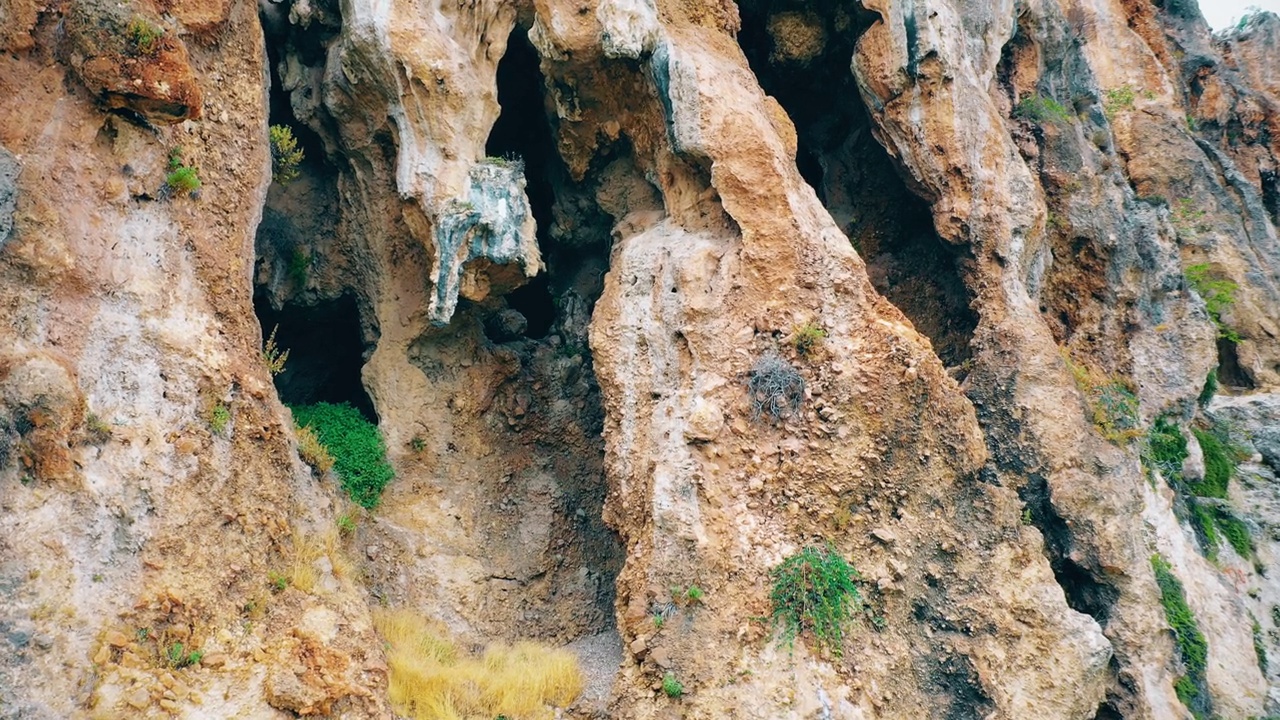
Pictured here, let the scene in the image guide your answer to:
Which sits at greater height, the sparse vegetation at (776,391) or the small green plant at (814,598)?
the sparse vegetation at (776,391)

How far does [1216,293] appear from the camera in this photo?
535 inches

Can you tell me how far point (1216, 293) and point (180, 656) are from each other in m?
16.5

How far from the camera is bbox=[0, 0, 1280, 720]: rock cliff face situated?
593 cm

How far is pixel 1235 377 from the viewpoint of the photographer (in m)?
13.5

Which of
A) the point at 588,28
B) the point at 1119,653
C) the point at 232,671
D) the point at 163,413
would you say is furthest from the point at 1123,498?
the point at 163,413

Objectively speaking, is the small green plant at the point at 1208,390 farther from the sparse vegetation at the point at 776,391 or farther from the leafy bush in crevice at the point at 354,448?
the leafy bush in crevice at the point at 354,448

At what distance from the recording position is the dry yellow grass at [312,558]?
21.5ft

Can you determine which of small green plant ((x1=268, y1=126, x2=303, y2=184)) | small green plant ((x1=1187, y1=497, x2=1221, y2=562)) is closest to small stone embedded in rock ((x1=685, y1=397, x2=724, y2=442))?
small green plant ((x1=268, y1=126, x2=303, y2=184))

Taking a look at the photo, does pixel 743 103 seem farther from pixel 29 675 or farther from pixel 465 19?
pixel 29 675

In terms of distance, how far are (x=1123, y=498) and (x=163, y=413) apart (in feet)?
32.3

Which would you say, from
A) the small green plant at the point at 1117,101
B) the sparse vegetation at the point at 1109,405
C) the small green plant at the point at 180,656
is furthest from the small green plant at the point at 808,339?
the small green plant at the point at 1117,101

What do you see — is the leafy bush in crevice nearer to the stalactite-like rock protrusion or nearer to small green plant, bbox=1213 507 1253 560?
the stalactite-like rock protrusion

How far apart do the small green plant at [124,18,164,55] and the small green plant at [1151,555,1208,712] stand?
38.7ft

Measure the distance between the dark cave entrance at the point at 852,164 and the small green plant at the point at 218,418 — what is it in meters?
8.59
